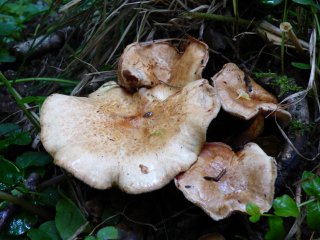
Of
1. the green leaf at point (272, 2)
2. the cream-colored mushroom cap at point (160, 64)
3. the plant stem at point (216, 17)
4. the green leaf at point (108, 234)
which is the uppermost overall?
the green leaf at point (272, 2)

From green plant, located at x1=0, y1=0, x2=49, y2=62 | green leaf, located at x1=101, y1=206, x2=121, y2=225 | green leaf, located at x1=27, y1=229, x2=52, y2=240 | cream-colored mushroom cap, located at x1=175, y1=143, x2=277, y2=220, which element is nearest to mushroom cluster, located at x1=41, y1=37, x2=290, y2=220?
cream-colored mushroom cap, located at x1=175, y1=143, x2=277, y2=220

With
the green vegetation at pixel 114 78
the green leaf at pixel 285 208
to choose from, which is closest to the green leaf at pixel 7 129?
the green vegetation at pixel 114 78

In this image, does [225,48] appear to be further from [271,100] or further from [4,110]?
[4,110]

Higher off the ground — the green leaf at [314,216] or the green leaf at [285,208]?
the green leaf at [285,208]

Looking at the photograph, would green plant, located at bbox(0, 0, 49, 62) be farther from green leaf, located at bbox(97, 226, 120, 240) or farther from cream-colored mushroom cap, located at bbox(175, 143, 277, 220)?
cream-colored mushroom cap, located at bbox(175, 143, 277, 220)

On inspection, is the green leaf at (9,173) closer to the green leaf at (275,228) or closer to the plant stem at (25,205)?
the plant stem at (25,205)
